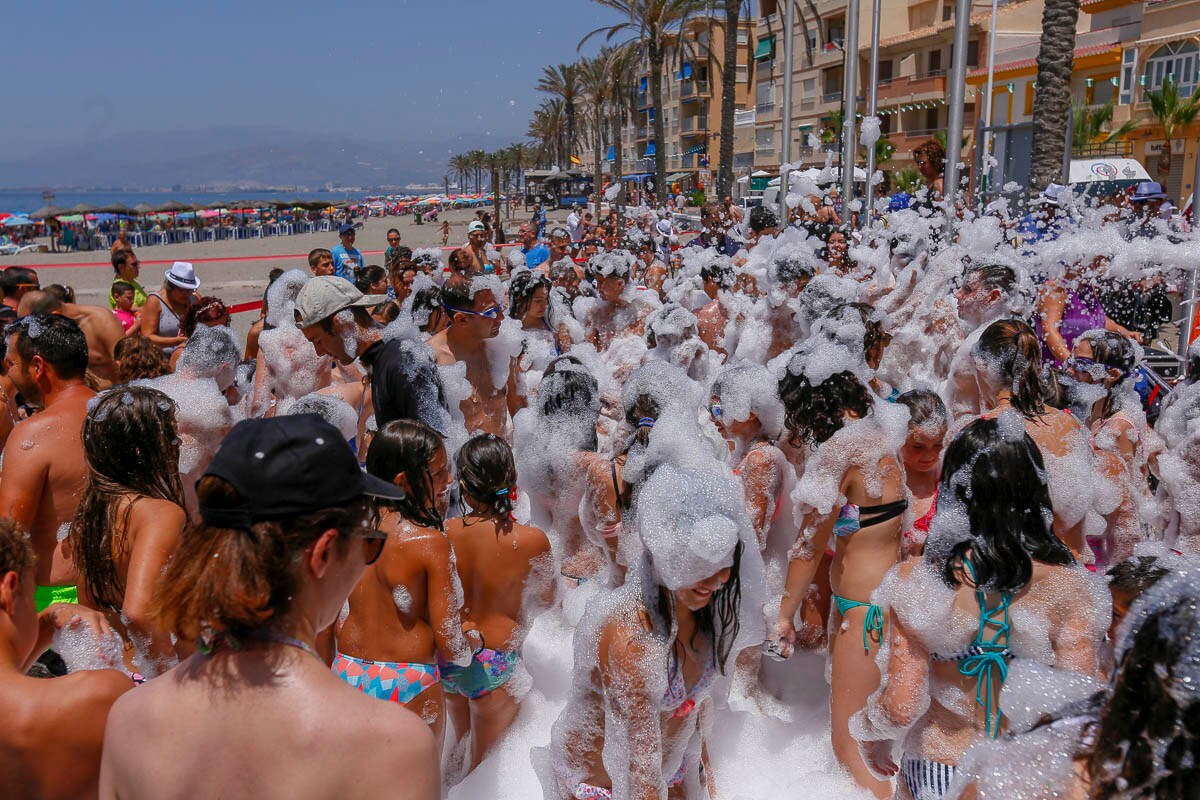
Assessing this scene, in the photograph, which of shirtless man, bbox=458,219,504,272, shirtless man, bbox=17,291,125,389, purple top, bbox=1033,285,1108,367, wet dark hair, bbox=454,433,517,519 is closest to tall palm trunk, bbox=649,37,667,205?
shirtless man, bbox=458,219,504,272

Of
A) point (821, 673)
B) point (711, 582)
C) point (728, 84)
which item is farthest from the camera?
point (728, 84)

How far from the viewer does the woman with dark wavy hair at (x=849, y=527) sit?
10.4ft

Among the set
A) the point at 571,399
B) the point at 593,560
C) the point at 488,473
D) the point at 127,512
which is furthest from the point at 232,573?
the point at 593,560

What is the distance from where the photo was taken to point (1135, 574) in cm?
220

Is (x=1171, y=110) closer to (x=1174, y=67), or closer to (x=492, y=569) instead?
(x=1174, y=67)

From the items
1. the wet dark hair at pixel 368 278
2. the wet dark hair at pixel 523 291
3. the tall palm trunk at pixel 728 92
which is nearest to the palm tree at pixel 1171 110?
the tall palm trunk at pixel 728 92

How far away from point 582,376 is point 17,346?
2339 mm

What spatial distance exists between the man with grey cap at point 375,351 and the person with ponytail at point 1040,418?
98.4 inches

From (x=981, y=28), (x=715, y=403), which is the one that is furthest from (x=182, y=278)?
(x=981, y=28)

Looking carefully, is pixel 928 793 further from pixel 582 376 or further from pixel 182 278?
pixel 182 278

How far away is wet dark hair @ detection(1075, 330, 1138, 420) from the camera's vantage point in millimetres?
4398

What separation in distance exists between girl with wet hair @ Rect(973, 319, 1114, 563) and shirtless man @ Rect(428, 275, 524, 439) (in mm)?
2497

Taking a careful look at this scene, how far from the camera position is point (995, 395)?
147 inches

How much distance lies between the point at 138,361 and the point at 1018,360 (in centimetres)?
425
